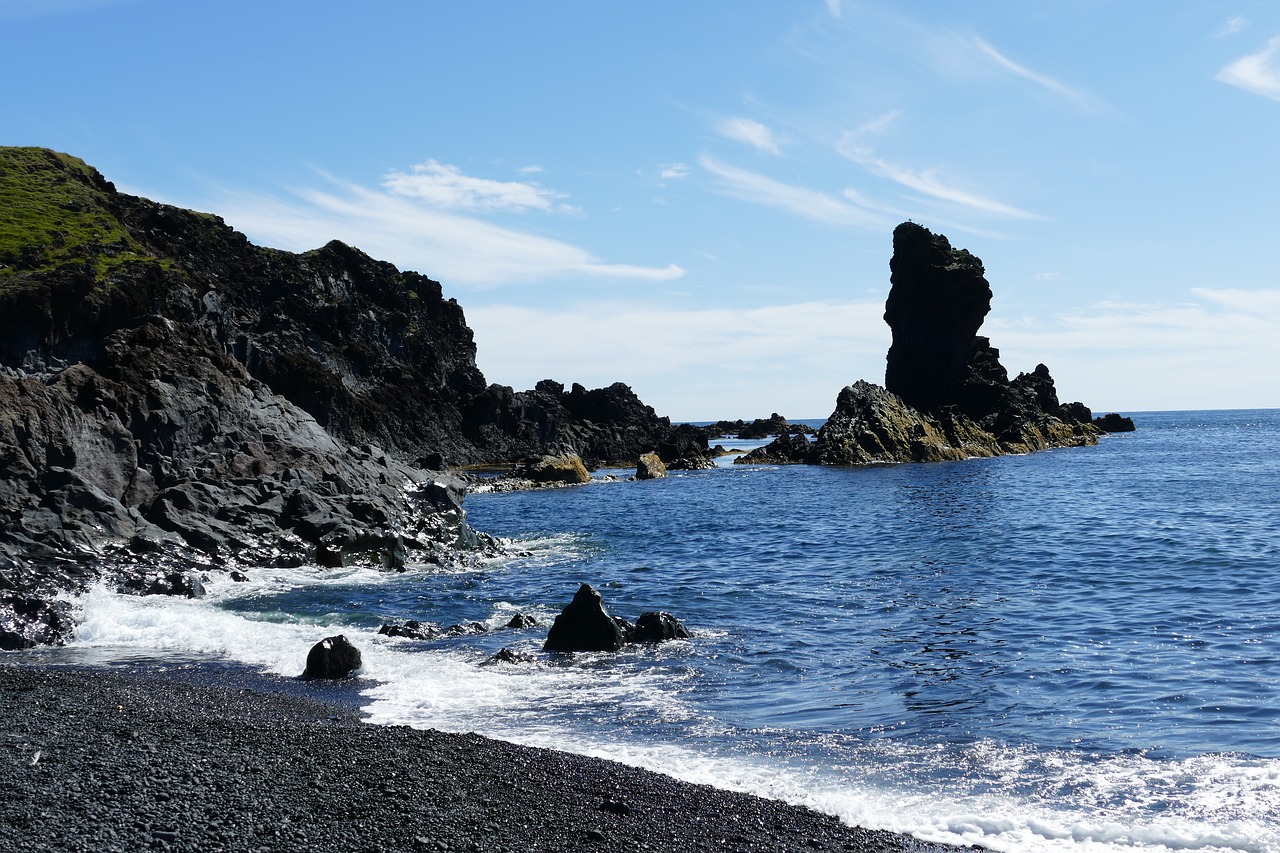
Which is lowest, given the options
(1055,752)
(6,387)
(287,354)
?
(1055,752)

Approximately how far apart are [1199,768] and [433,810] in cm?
1076

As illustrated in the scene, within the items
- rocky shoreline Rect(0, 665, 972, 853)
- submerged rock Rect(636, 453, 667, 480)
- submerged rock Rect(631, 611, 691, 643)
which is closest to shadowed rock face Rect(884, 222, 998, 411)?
submerged rock Rect(636, 453, 667, 480)

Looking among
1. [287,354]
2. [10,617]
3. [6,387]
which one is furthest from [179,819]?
[287,354]

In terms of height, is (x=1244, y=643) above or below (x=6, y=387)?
below

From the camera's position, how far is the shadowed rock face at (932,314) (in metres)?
125

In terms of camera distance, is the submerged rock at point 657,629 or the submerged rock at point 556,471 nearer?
the submerged rock at point 657,629

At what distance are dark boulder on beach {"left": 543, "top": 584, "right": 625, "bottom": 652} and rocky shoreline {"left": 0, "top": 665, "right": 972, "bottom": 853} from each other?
7447 mm

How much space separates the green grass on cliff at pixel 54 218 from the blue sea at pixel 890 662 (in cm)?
7420

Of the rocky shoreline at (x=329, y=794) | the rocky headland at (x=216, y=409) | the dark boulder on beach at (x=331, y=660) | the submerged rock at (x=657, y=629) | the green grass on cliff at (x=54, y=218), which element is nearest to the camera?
the rocky shoreline at (x=329, y=794)

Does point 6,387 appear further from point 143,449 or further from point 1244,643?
point 1244,643

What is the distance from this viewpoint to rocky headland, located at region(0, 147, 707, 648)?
29.8m

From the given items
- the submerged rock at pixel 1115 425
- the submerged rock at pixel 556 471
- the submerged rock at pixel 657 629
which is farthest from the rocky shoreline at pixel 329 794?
the submerged rock at pixel 1115 425

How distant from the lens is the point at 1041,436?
388 feet

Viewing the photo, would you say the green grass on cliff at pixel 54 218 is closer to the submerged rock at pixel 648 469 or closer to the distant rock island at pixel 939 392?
the submerged rock at pixel 648 469
